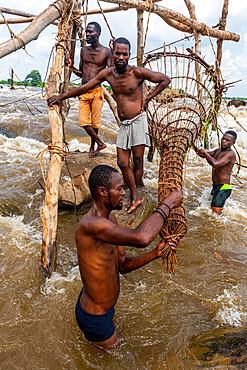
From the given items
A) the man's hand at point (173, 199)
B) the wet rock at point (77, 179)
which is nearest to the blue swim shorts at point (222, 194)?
the wet rock at point (77, 179)

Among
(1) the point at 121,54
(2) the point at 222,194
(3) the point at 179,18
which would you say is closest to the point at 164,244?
(1) the point at 121,54

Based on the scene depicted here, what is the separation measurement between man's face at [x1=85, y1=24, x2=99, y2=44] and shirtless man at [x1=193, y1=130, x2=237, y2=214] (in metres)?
2.31

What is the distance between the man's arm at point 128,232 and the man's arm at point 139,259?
32 centimetres

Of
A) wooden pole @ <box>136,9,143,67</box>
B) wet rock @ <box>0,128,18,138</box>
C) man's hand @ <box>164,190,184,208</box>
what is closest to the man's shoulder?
man's hand @ <box>164,190,184,208</box>

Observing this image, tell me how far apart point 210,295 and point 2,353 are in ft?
6.09

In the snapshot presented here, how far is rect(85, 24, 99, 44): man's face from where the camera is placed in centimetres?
364

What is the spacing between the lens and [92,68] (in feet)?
13.1

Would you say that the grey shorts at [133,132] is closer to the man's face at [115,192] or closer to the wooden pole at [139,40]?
the man's face at [115,192]

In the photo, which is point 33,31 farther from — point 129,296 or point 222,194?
point 222,194

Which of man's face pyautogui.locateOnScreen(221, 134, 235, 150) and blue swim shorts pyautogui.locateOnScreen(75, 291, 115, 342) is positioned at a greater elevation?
man's face pyautogui.locateOnScreen(221, 134, 235, 150)

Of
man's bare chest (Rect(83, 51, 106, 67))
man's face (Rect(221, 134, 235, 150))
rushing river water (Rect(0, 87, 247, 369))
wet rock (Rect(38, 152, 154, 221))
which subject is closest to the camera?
rushing river water (Rect(0, 87, 247, 369))

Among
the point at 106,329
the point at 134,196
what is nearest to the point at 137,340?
the point at 106,329

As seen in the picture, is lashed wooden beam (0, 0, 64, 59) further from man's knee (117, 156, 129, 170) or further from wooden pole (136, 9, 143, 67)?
wooden pole (136, 9, 143, 67)

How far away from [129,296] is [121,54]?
2355 mm
